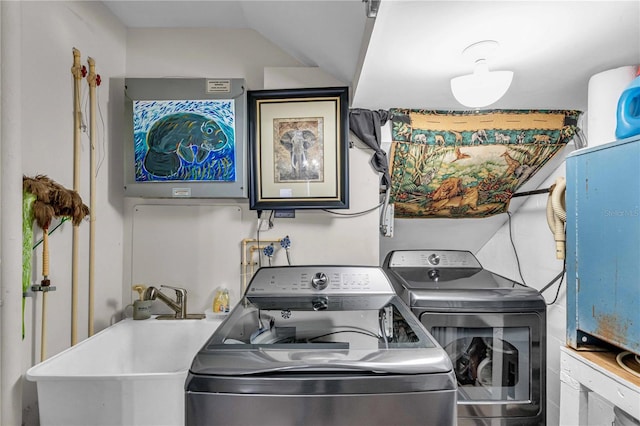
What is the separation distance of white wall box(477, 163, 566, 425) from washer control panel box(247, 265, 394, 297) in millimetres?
1290

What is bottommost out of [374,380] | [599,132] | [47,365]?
[47,365]

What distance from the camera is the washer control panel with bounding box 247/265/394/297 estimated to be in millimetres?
1917

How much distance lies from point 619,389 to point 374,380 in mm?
939

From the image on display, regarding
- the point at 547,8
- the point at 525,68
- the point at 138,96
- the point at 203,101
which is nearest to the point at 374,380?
the point at 547,8

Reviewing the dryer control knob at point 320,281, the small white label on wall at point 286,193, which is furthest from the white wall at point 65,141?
the dryer control knob at point 320,281

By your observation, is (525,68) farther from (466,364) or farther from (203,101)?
(203,101)

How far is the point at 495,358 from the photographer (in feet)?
6.18

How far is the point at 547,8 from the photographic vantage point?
3.91ft

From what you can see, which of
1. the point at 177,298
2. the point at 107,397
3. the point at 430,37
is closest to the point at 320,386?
the point at 107,397

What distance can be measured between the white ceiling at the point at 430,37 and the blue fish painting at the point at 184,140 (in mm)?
577

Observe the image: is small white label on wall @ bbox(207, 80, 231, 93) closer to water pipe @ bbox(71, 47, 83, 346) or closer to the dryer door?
water pipe @ bbox(71, 47, 83, 346)

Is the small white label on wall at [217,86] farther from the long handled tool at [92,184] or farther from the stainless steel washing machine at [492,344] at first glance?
the stainless steel washing machine at [492,344]

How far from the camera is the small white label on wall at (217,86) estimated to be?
2135mm

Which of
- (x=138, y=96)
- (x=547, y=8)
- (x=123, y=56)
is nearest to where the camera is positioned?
(x=547, y=8)
